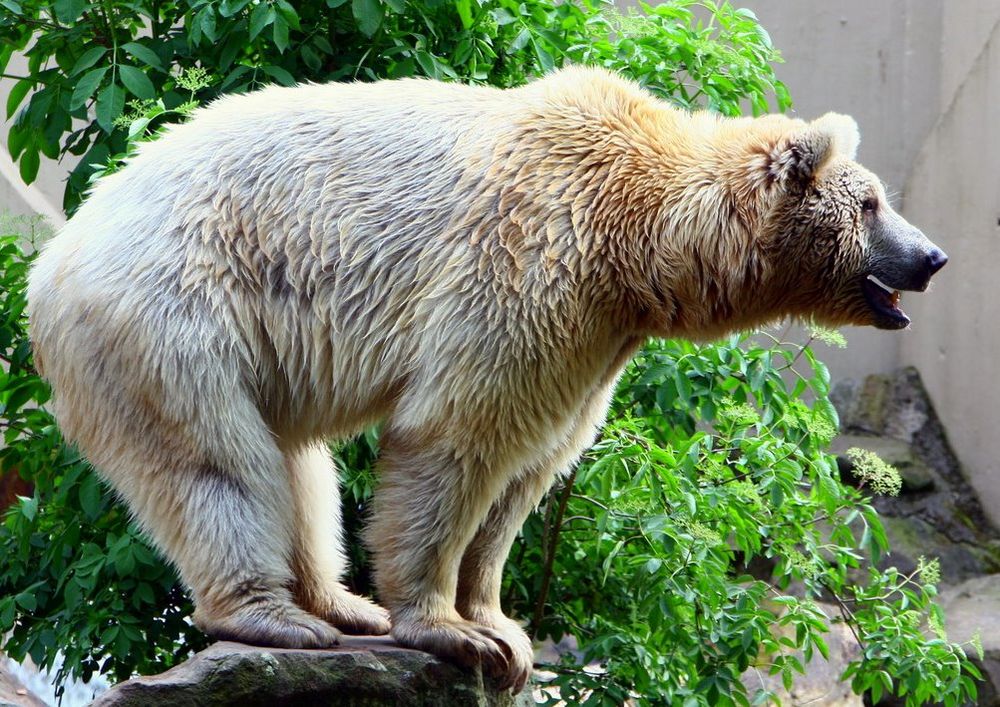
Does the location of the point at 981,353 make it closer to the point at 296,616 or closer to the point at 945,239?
the point at 945,239

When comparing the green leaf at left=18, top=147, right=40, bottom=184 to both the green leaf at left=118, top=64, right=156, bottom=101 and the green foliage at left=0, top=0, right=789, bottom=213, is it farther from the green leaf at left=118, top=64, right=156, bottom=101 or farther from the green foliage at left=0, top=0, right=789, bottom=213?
the green leaf at left=118, top=64, right=156, bottom=101

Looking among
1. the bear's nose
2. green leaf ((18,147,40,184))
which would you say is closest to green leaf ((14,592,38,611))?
green leaf ((18,147,40,184))

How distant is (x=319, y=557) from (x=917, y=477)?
5.93 meters

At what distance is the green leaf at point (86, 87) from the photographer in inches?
188

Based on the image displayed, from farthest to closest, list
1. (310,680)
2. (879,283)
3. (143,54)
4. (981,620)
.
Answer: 1. (981,620)
2. (143,54)
3. (879,283)
4. (310,680)

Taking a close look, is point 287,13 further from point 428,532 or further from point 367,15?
point 428,532

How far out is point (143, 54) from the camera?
4895mm

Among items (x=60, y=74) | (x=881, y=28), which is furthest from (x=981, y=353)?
(x=60, y=74)

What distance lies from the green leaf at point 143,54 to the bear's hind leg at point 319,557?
1.76m

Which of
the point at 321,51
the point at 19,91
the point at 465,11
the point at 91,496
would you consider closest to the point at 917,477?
the point at 465,11

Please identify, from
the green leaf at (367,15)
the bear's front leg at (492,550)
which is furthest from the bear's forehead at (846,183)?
the green leaf at (367,15)

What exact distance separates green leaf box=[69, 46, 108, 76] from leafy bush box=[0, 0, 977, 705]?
38 millimetres

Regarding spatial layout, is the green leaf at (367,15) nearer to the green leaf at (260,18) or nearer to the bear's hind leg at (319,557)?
the green leaf at (260,18)

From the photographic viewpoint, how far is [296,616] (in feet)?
12.4
